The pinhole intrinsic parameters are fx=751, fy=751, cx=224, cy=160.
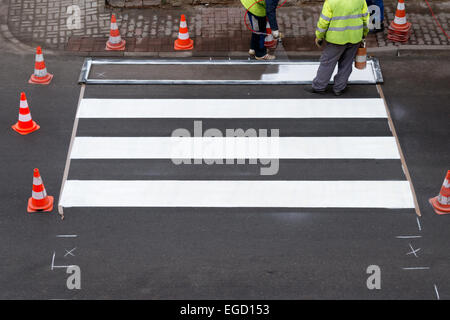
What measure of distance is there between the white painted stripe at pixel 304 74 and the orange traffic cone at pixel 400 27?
3.18 ft

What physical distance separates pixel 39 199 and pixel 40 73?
343cm

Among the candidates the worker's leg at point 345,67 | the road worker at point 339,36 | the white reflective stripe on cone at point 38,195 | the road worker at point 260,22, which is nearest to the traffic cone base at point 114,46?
the road worker at point 260,22

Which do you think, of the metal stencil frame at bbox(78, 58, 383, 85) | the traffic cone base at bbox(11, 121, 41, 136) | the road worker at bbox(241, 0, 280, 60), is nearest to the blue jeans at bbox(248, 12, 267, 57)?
the road worker at bbox(241, 0, 280, 60)

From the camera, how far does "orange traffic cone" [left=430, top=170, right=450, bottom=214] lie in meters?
10.0

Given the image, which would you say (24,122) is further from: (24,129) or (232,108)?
(232,108)

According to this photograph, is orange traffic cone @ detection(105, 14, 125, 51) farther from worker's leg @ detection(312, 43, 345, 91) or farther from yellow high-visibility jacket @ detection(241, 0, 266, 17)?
worker's leg @ detection(312, 43, 345, 91)

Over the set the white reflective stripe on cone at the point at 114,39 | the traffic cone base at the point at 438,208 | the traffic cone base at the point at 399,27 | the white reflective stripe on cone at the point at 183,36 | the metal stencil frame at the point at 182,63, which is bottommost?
the metal stencil frame at the point at 182,63

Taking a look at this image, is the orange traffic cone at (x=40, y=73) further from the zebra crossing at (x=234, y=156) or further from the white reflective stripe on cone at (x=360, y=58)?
the white reflective stripe on cone at (x=360, y=58)

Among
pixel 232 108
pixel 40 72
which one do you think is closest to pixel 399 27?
pixel 232 108

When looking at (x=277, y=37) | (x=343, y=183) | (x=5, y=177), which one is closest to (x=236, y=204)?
(x=343, y=183)

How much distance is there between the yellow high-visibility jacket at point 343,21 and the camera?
38.2 ft

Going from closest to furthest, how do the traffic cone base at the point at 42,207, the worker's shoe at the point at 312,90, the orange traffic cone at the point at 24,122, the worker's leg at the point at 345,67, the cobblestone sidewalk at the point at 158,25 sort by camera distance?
the traffic cone base at the point at 42,207 → the orange traffic cone at the point at 24,122 → the worker's leg at the point at 345,67 → the worker's shoe at the point at 312,90 → the cobblestone sidewalk at the point at 158,25

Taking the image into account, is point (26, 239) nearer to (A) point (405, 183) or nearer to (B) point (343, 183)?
(B) point (343, 183)

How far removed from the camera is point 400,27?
550 inches
